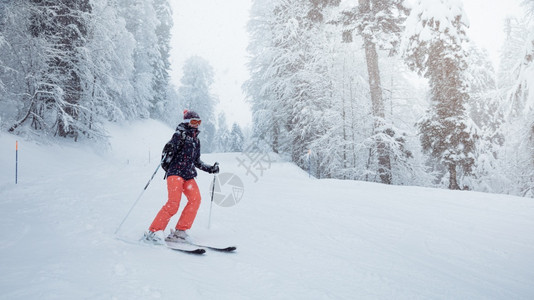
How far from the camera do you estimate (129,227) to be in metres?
5.00

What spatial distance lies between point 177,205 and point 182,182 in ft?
1.20

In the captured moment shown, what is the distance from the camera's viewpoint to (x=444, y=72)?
1323 cm

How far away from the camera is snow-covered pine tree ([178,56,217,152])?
45.9 m

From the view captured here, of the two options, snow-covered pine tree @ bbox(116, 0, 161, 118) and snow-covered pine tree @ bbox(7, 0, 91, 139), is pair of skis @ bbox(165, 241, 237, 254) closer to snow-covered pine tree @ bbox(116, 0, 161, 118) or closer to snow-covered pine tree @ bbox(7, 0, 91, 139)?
snow-covered pine tree @ bbox(7, 0, 91, 139)

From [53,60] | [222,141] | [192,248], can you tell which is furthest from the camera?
[222,141]

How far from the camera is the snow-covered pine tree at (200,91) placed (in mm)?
45875

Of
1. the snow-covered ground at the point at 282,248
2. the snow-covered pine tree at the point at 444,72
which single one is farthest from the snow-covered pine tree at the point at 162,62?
the snow-covered pine tree at the point at 444,72

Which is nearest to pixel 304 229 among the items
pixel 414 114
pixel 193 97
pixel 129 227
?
pixel 129 227

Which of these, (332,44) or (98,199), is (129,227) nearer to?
(98,199)

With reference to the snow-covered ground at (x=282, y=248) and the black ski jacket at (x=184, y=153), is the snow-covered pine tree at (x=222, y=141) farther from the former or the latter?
the black ski jacket at (x=184, y=153)

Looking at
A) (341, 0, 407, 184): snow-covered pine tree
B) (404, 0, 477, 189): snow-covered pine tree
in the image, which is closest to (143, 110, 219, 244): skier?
(341, 0, 407, 184): snow-covered pine tree

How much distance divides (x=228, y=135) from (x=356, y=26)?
41931 millimetres

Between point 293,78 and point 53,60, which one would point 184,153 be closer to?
point 53,60

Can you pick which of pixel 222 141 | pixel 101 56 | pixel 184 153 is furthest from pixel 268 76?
pixel 222 141
